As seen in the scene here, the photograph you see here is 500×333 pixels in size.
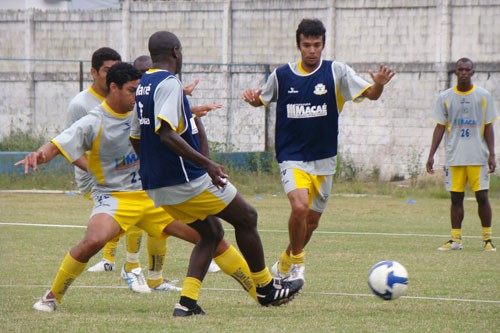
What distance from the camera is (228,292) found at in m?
8.65

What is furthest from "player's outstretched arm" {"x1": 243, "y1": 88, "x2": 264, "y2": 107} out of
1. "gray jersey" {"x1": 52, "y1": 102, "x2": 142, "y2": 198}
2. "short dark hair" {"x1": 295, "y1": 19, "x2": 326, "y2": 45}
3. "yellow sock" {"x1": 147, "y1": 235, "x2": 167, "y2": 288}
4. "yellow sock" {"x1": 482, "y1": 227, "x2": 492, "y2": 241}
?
"yellow sock" {"x1": 482, "y1": 227, "x2": 492, "y2": 241}

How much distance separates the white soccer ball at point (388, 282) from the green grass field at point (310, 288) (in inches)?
5.6

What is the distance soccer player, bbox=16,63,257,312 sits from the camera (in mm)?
7633

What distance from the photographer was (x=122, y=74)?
801cm

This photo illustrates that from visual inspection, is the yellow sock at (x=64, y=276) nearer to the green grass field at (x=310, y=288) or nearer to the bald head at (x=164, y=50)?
the green grass field at (x=310, y=288)

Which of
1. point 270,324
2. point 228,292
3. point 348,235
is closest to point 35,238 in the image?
point 348,235

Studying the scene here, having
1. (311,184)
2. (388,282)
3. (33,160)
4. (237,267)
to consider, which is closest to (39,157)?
(33,160)

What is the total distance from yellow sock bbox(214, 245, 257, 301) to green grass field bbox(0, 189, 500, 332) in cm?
19

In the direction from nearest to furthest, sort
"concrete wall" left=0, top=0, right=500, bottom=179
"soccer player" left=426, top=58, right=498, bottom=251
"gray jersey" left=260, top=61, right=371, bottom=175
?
"gray jersey" left=260, top=61, right=371, bottom=175
"soccer player" left=426, top=58, right=498, bottom=251
"concrete wall" left=0, top=0, right=500, bottom=179

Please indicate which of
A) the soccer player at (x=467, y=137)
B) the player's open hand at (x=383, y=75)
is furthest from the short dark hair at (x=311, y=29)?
the soccer player at (x=467, y=137)

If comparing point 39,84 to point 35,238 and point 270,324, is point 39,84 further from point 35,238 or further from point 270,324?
point 270,324

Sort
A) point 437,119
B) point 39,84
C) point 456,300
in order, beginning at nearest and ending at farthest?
point 456,300, point 437,119, point 39,84

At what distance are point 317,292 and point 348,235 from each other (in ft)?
17.3

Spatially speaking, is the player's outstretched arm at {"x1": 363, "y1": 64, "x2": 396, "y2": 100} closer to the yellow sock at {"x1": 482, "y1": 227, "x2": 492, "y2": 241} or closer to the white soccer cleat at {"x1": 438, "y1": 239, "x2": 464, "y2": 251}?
the white soccer cleat at {"x1": 438, "y1": 239, "x2": 464, "y2": 251}
